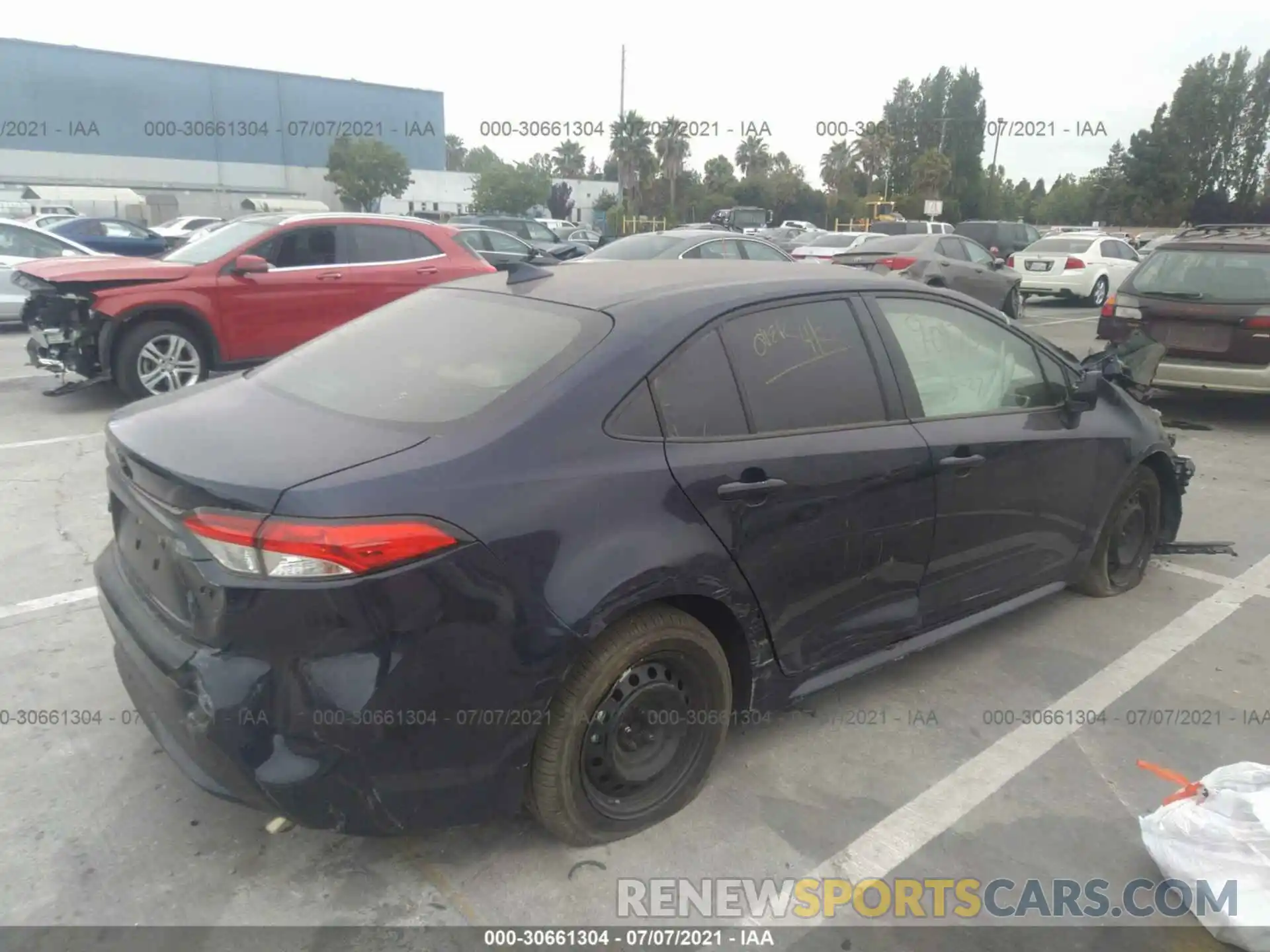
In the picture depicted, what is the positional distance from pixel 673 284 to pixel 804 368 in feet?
1.67

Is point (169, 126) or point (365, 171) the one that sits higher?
point (169, 126)

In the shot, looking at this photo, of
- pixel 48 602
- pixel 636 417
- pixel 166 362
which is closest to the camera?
pixel 636 417

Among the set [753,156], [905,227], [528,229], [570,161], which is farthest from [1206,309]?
[570,161]

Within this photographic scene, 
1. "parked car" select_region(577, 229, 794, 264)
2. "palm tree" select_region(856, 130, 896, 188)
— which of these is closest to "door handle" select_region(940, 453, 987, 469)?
"parked car" select_region(577, 229, 794, 264)

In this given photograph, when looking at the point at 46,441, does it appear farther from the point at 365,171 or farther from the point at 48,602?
the point at 365,171

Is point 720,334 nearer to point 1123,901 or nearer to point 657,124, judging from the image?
point 1123,901

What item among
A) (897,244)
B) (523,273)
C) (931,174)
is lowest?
(897,244)

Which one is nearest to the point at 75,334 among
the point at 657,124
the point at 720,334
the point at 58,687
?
the point at 58,687

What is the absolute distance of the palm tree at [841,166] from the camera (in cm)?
7538

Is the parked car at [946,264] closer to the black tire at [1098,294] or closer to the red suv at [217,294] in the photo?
the black tire at [1098,294]

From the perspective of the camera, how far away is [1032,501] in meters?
3.70

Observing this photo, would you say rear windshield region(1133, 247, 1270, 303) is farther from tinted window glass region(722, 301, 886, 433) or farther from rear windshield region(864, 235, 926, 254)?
tinted window glass region(722, 301, 886, 433)

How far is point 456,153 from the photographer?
394 feet

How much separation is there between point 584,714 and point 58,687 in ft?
7.14
